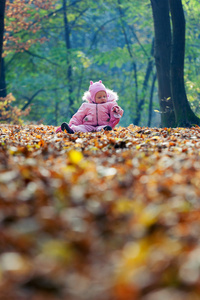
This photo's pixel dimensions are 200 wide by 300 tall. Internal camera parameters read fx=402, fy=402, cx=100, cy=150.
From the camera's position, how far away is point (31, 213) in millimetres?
2076

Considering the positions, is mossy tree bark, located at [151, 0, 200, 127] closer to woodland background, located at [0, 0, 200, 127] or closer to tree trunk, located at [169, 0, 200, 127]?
tree trunk, located at [169, 0, 200, 127]

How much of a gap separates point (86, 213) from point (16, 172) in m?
0.96

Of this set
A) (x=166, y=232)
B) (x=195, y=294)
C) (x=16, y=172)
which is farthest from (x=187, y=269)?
(x=16, y=172)

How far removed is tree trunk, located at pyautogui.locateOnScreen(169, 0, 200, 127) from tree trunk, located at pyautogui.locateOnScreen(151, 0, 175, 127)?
4.49 feet

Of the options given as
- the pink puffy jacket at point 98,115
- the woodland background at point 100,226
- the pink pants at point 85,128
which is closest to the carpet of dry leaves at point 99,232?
the woodland background at point 100,226

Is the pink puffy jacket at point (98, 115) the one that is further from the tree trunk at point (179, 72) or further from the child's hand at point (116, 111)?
the tree trunk at point (179, 72)

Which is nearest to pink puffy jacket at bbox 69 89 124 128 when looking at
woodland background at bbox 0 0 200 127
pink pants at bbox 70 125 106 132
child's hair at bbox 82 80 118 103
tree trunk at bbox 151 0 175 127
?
pink pants at bbox 70 125 106 132

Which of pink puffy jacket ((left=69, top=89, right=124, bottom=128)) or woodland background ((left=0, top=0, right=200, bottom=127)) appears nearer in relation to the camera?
pink puffy jacket ((left=69, top=89, right=124, bottom=128))

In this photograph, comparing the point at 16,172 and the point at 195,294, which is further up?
the point at 16,172

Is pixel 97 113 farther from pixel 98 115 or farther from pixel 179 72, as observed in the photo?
pixel 179 72

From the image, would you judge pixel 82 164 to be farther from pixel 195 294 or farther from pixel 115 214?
pixel 195 294

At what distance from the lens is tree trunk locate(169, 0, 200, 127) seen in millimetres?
8819

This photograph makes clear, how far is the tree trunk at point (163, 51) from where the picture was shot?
10.6 meters

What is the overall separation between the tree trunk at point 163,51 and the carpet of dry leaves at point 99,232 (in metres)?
7.56
